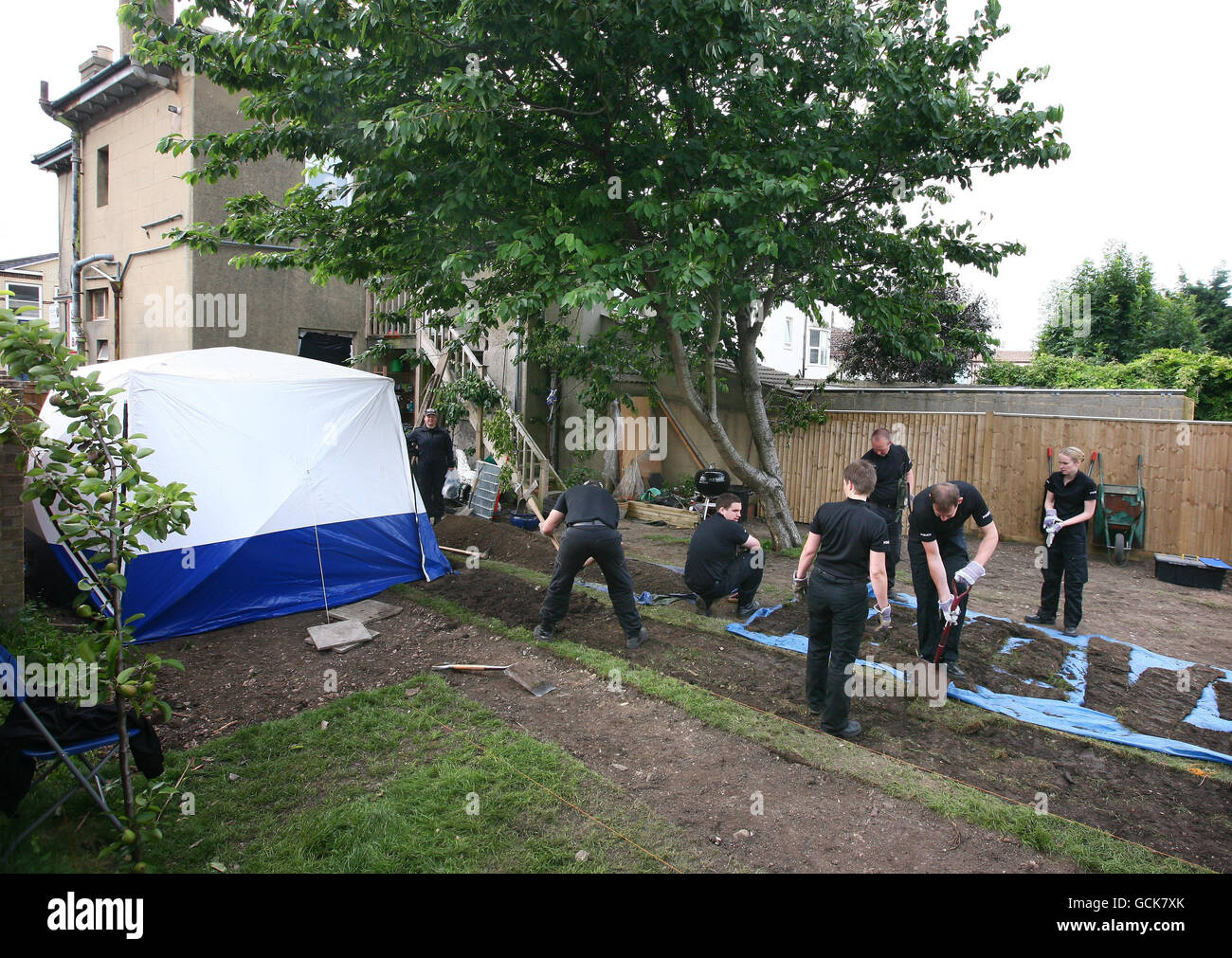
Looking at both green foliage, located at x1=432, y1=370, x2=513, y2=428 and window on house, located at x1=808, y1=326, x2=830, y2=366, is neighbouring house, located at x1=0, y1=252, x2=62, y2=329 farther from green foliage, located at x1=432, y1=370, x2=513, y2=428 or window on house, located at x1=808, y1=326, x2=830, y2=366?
window on house, located at x1=808, y1=326, x2=830, y2=366

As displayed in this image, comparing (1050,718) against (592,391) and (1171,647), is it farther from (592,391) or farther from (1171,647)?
(592,391)

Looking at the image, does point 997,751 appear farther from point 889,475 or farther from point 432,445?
point 432,445

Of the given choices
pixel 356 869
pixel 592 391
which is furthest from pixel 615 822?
pixel 592 391

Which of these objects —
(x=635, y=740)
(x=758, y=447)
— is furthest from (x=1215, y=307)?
(x=635, y=740)

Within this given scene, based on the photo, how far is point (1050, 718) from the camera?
186 inches

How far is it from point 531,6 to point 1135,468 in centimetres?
991

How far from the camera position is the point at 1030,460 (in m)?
10.9

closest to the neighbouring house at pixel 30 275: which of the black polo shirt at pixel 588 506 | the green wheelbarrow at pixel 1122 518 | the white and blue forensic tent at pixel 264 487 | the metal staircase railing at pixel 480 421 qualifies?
the metal staircase railing at pixel 480 421

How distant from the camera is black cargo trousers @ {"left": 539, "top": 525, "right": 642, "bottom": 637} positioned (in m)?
5.79

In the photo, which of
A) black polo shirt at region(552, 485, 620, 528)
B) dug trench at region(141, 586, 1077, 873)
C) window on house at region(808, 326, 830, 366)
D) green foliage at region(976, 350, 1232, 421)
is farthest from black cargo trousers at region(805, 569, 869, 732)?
window on house at region(808, 326, 830, 366)

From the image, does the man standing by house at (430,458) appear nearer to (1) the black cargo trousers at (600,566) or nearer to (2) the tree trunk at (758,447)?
(2) the tree trunk at (758,447)

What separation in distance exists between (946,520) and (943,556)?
359 mm
